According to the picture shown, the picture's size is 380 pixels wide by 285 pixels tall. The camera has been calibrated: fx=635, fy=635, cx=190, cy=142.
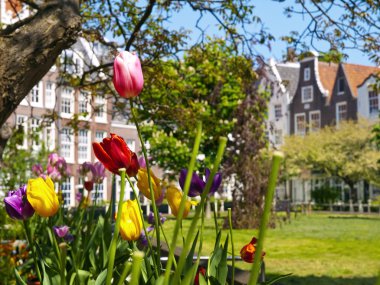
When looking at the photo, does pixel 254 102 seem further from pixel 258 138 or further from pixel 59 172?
pixel 59 172

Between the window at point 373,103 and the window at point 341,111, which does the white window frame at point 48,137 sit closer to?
the window at point 341,111

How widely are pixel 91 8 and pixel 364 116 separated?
107 feet

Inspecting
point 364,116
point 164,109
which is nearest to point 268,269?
point 164,109

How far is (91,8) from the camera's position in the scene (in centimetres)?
791

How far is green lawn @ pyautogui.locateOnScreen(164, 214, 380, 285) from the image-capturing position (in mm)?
8289

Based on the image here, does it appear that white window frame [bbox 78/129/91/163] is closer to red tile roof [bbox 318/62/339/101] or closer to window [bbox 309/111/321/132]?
window [bbox 309/111/321/132]

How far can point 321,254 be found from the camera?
36.3 ft

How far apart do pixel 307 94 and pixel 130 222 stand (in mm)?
42019

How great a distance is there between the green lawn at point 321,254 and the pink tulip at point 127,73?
4752 mm

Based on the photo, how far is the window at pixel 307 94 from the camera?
42125mm

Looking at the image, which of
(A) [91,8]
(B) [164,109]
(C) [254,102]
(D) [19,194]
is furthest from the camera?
(C) [254,102]

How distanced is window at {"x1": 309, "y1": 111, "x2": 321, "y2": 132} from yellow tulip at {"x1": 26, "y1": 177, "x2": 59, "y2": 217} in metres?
39.6

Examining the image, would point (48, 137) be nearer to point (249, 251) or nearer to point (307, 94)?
point (249, 251)

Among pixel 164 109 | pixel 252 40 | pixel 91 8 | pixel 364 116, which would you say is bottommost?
pixel 164 109
